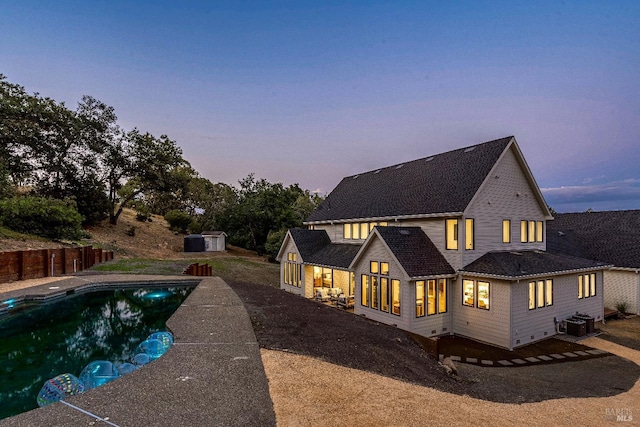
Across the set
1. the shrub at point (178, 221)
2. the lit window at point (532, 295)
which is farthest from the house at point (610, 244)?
the shrub at point (178, 221)

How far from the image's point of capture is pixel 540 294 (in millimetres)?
13273

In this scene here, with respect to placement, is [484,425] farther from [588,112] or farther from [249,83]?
[588,112]

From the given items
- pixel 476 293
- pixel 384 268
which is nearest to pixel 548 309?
pixel 476 293

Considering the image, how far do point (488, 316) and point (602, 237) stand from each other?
14.1m

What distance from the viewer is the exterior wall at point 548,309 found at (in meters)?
12.3

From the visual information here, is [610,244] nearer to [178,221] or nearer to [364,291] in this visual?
[364,291]

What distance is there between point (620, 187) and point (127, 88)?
132077 millimetres

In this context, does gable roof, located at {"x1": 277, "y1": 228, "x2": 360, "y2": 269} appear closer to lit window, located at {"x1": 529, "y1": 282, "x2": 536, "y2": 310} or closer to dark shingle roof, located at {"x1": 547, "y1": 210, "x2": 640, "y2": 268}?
lit window, located at {"x1": 529, "y1": 282, "x2": 536, "y2": 310}

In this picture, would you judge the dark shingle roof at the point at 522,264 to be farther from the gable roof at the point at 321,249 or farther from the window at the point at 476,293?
the gable roof at the point at 321,249

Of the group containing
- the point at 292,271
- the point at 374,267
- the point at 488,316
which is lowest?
the point at 488,316

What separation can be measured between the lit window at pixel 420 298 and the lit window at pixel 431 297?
1.03ft

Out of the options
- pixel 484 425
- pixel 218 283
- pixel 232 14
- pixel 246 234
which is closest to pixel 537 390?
pixel 484 425

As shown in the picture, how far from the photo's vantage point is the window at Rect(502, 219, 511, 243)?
15087 mm

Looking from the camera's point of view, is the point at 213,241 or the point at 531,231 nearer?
the point at 531,231
